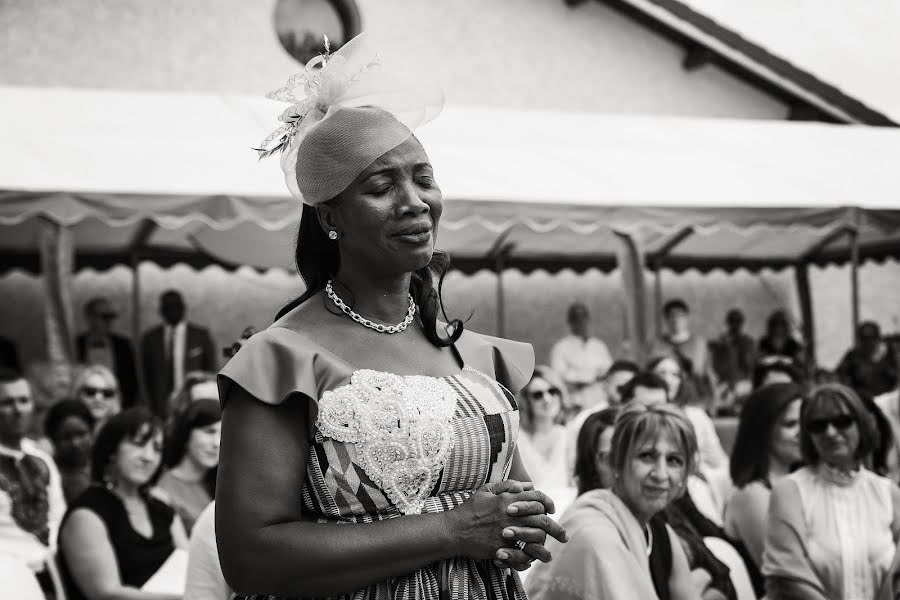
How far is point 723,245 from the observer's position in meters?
12.6

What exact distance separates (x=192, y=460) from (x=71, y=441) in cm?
119

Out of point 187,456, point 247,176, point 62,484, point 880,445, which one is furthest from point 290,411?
point 247,176

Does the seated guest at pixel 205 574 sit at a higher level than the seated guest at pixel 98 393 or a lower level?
lower

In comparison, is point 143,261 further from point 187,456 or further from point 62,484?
point 187,456

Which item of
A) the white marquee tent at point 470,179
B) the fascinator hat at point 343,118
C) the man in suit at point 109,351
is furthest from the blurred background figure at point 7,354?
the fascinator hat at point 343,118

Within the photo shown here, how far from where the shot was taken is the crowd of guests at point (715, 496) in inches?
148

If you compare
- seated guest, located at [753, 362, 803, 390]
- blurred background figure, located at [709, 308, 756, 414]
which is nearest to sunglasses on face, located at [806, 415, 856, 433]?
seated guest, located at [753, 362, 803, 390]

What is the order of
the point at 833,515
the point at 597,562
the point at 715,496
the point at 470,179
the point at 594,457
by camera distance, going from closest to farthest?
the point at 597,562
the point at 594,457
the point at 833,515
the point at 715,496
the point at 470,179

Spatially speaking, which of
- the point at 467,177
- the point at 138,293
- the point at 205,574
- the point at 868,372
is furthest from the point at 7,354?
the point at 205,574

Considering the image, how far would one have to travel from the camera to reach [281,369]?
6.11 ft

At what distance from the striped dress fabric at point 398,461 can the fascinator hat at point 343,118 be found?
348 mm

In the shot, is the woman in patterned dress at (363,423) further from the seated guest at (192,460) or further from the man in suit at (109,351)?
the man in suit at (109,351)

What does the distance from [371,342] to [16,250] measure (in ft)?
31.1

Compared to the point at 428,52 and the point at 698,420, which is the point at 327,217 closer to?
the point at 698,420
